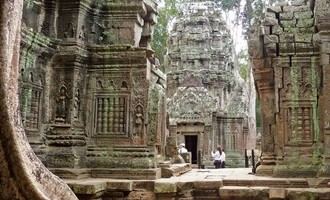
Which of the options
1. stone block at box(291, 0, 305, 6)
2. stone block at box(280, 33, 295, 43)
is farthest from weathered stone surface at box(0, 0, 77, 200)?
stone block at box(291, 0, 305, 6)

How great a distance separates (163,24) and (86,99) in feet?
70.6

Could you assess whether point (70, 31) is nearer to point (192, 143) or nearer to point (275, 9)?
point (275, 9)

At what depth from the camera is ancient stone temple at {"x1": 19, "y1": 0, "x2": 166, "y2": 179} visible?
7.52 m

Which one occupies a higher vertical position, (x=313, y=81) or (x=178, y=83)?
(x=178, y=83)

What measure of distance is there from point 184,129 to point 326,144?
14.8 meters

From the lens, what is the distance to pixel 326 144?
741cm

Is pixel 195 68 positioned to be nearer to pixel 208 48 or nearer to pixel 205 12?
pixel 208 48

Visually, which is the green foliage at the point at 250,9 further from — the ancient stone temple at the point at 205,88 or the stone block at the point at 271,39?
the stone block at the point at 271,39

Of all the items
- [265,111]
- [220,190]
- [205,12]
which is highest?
[205,12]

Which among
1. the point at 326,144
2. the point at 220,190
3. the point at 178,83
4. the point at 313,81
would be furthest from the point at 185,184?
the point at 178,83

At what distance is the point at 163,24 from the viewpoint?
28.9 m

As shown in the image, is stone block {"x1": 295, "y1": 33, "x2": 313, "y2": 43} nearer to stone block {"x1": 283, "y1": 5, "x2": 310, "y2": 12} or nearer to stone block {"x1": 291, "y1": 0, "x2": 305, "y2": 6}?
stone block {"x1": 283, "y1": 5, "x2": 310, "y2": 12}

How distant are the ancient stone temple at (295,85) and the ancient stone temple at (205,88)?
13.2 metres

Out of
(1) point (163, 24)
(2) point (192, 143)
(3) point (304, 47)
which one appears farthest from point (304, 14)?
(1) point (163, 24)
